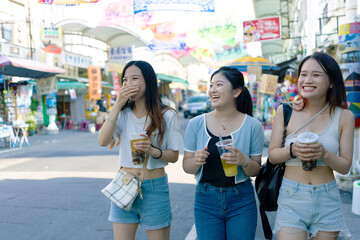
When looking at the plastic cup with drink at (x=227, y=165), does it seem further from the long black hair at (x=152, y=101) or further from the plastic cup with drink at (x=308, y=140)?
the long black hair at (x=152, y=101)

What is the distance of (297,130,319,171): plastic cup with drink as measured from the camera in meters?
1.85

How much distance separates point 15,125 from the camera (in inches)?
460

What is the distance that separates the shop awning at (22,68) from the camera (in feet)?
35.4

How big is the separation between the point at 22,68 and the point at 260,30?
8.82 m

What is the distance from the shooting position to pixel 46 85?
1514 centimetres

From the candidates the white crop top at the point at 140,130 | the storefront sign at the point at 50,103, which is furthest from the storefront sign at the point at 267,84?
the storefront sign at the point at 50,103

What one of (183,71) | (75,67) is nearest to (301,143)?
(75,67)

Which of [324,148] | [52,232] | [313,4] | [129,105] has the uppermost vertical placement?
[313,4]

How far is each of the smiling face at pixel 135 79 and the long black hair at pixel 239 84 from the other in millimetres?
512

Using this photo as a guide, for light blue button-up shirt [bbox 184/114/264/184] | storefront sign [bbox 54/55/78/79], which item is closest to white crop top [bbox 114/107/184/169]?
light blue button-up shirt [bbox 184/114/264/184]

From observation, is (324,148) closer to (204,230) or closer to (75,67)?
(204,230)

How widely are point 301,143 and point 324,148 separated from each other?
0.63 ft

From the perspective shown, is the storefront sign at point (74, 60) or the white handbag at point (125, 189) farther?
the storefront sign at point (74, 60)

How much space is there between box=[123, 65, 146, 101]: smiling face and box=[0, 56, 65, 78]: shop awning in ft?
31.8
